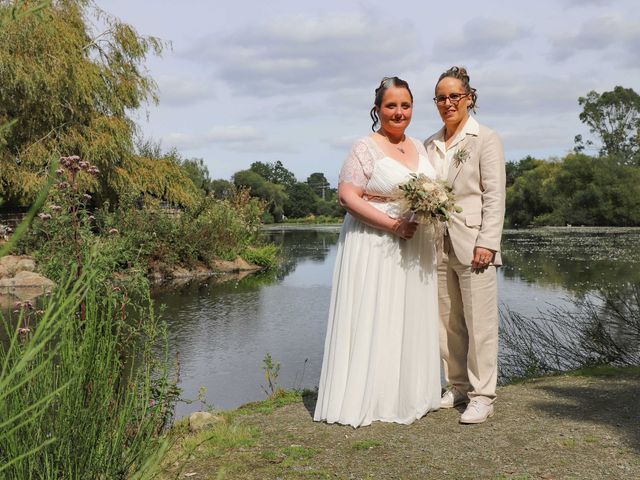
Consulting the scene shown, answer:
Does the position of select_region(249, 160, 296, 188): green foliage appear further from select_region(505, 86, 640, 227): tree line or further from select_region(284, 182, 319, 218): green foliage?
select_region(505, 86, 640, 227): tree line

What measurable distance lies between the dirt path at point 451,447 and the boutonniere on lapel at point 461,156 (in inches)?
64.1

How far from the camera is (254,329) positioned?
37.8ft

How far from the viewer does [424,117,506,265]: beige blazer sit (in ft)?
13.7

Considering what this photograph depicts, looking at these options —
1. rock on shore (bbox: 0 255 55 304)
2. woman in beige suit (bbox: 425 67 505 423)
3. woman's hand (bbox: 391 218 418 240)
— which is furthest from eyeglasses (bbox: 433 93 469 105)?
rock on shore (bbox: 0 255 55 304)

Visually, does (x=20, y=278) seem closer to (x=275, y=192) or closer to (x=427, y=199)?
(x=427, y=199)

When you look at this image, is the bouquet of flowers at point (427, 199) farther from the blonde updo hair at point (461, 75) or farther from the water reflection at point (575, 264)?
the water reflection at point (575, 264)

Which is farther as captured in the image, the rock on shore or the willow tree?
the willow tree

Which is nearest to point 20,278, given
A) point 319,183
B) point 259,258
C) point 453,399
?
point 259,258

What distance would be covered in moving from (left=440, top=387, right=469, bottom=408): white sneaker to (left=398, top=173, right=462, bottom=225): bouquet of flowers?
1.33 meters

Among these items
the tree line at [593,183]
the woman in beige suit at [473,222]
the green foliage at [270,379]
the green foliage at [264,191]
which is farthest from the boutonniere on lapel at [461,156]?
the green foliage at [264,191]

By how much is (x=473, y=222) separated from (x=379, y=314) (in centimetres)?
80

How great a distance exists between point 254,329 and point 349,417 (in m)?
7.38

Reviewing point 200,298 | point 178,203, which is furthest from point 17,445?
point 178,203

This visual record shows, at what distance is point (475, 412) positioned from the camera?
429 centimetres
